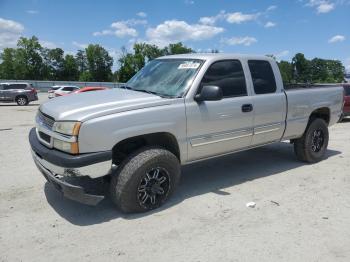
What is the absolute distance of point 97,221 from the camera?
4.33 meters

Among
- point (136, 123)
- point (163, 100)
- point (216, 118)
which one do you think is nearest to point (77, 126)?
point (136, 123)

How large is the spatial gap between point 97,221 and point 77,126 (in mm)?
1183

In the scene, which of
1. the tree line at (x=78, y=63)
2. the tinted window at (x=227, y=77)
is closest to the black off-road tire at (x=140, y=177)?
the tinted window at (x=227, y=77)

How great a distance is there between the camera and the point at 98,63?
9375 cm

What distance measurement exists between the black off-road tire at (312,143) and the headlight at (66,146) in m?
4.43

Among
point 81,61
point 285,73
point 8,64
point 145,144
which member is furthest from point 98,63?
point 145,144

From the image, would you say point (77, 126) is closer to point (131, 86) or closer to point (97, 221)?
point (97, 221)

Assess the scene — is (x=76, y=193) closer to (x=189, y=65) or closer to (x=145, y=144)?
(x=145, y=144)

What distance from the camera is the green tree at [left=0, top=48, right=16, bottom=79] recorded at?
283 ft

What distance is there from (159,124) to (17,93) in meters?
23.8

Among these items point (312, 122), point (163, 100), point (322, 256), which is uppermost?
point (163, 100)

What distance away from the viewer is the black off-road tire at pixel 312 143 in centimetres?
679

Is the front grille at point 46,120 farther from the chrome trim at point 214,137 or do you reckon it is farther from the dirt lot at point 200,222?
the chrome trim at point 214,137

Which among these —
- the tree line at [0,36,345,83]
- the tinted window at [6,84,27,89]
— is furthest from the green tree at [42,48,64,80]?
the tinted window at [6,84,27,89]
